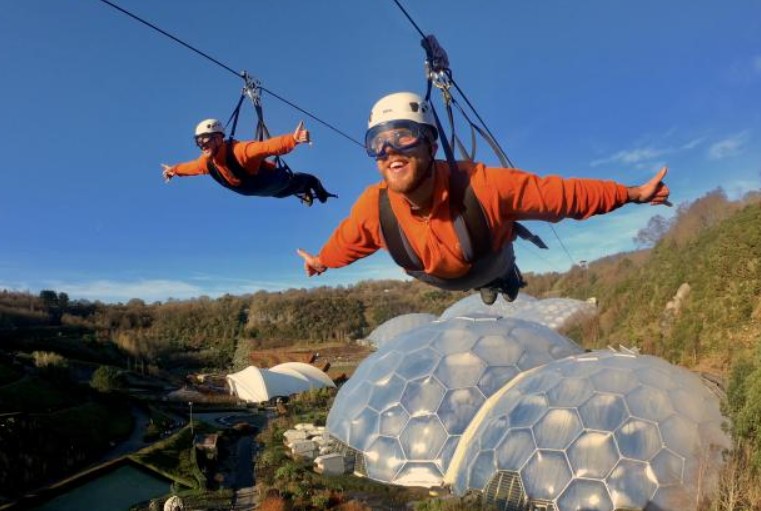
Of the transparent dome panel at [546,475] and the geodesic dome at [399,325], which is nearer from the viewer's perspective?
the transparent dome panel at [546,475]

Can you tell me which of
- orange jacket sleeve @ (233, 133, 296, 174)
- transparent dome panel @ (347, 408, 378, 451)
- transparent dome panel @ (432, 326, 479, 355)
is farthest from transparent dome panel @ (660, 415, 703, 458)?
orange jacket sleeve @ (233, 133, 296, 174)

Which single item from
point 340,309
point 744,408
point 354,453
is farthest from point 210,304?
point 744,408

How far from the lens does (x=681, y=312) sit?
28562 millimetres

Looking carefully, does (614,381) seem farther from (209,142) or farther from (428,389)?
(209,142)

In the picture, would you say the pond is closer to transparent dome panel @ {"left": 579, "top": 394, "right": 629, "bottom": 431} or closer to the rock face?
transparent dome panel @ {"left": 579, "top": 394, "right": 629, "bottom": 431}

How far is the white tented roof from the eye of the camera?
1555 inches

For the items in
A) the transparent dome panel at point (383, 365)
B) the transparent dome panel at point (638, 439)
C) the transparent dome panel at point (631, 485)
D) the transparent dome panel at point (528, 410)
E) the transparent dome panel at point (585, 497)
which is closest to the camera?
the transparent dome panel at point (631, 485)

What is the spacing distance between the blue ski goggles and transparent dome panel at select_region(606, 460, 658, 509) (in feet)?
36.0

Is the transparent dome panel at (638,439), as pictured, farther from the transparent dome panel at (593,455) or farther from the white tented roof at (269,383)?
the white tented roof at (269,383)

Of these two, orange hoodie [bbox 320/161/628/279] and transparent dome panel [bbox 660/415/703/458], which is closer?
orange hoodie [bbox 320/161/628/279]

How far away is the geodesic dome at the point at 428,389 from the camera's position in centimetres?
1755

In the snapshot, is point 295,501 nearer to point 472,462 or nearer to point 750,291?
point 472,462

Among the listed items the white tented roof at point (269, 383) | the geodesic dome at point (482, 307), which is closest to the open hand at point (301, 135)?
the white tented roof at point (269, 383)

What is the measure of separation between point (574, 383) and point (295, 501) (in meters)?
8.59
